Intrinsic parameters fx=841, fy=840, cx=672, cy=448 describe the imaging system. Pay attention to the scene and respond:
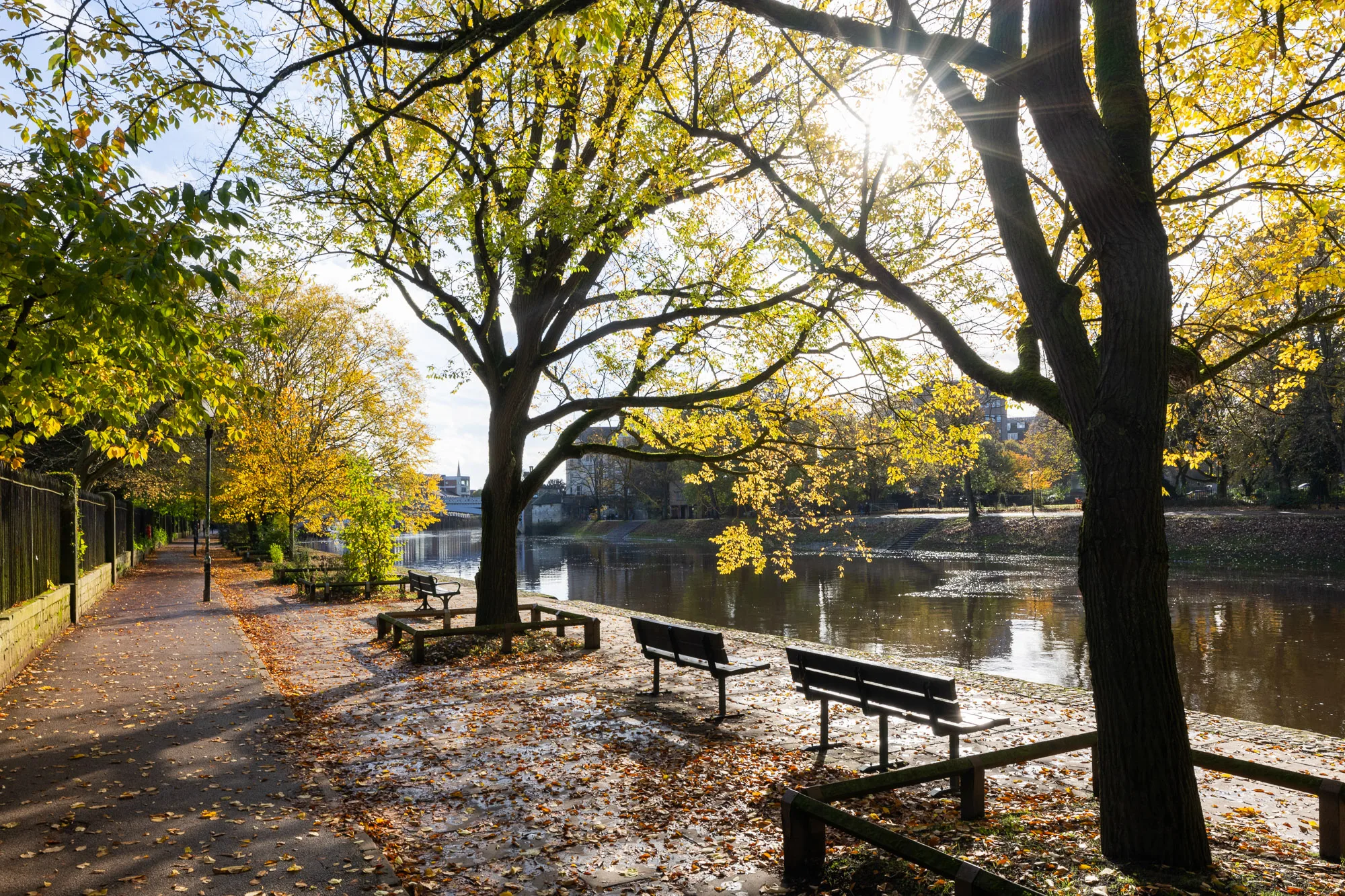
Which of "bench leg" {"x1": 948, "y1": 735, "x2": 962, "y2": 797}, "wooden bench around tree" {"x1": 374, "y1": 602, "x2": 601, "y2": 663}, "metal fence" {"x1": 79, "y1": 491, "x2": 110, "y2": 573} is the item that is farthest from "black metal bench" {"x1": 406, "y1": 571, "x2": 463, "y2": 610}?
"bench leg" {"x1": 948, "y1": 735, "x2": 962, "y2": 797}

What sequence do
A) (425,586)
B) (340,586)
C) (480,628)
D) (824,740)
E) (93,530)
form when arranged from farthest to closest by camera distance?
(340,586) → (93,530) → (425,586) → (480,628) → (824,740)


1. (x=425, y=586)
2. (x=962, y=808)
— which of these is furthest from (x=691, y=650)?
(x=425, y=586)

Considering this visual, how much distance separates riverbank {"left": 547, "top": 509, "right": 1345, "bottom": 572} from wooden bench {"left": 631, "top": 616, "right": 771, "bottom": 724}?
14802 mm

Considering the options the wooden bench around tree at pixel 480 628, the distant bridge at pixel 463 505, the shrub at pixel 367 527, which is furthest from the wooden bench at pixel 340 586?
the distant bridge at pixel 463 505

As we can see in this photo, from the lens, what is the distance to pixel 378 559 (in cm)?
2144

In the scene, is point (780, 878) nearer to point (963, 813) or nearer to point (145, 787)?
point (963, 813)

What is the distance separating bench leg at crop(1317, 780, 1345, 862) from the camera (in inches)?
177

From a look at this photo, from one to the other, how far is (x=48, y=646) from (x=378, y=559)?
921cm

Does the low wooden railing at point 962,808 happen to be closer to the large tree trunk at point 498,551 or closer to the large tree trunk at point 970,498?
the large tree trunk at point 498,551

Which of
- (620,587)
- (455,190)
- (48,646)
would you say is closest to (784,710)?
(455,190)

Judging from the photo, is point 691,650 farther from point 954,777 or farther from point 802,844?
point 802,844

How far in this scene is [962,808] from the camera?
207 inches

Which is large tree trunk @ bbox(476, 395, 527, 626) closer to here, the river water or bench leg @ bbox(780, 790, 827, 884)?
the river water

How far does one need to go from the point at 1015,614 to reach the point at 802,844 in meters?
18.5
